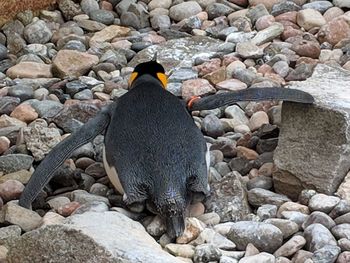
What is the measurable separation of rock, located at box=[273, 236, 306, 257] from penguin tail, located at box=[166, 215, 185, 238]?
25 cm

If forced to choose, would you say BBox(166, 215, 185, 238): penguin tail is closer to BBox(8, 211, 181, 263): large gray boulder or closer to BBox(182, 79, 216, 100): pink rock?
BBox(8, 211, 181, 263): large gray boulder

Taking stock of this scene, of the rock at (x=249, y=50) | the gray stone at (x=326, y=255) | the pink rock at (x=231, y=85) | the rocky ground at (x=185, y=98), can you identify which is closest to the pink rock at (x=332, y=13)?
the rocky ground at (x=185, y=98)

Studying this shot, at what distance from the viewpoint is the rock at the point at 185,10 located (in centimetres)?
408

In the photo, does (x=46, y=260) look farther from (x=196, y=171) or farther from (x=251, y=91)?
(x=251, y=91)

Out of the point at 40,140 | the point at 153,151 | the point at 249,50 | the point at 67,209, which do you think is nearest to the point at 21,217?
the point at 67,209

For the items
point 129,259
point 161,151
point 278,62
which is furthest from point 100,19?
point 129,259

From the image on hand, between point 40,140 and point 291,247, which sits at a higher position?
point 291,247

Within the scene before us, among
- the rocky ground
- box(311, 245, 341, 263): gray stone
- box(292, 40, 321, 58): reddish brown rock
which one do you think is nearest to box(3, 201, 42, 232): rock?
the rocky ground

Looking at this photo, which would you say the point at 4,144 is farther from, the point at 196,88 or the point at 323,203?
the point at 323,203

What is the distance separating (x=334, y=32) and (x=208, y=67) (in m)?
0.55

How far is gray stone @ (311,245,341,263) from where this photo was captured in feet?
7.02

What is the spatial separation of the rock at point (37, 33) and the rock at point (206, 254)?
196 centimetres

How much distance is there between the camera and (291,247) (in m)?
2.22

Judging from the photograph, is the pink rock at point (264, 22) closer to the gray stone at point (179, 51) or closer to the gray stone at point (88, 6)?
the gray stone at point (179, 51)
